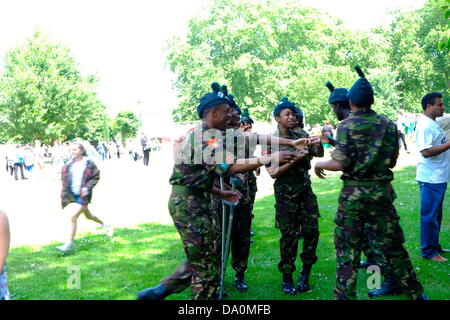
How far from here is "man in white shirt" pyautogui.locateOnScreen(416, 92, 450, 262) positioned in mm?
6086

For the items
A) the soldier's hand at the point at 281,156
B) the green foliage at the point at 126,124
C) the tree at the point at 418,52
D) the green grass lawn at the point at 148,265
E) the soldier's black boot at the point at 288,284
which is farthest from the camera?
the green foliage at the point at 126,124

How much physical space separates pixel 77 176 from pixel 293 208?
4.84 m

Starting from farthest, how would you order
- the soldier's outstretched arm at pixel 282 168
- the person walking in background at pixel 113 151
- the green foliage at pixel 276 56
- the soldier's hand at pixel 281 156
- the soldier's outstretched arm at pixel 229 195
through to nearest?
1. the green foliage at pixel 276 56
2. the person walking in background at pixel 113 151
3. the soldier's outstretched arm at pixel 282 168
4. the soldier's outstretched arm at pixel 229 195
5. the soldier's hand at pixel 281 156

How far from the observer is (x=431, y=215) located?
249 inches

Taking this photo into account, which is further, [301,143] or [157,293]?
[301,143]

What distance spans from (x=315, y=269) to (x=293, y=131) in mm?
2057

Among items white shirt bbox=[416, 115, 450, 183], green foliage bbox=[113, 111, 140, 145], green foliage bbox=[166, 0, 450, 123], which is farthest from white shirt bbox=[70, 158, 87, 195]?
green foliage bbox=[113, 111, 140, 145]

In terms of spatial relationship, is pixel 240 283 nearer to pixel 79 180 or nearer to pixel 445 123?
pixel 445 123

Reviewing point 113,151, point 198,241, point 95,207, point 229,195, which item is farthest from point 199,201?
point 113,151

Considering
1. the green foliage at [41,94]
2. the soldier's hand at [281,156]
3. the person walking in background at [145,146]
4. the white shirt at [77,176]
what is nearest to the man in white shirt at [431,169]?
the soldier's hand at [281,156]

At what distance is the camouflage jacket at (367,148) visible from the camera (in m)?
4.30

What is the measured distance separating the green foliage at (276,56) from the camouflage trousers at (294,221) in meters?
42.7

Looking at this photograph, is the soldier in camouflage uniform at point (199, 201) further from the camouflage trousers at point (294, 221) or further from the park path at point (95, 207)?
the park path at point (95, 207)
